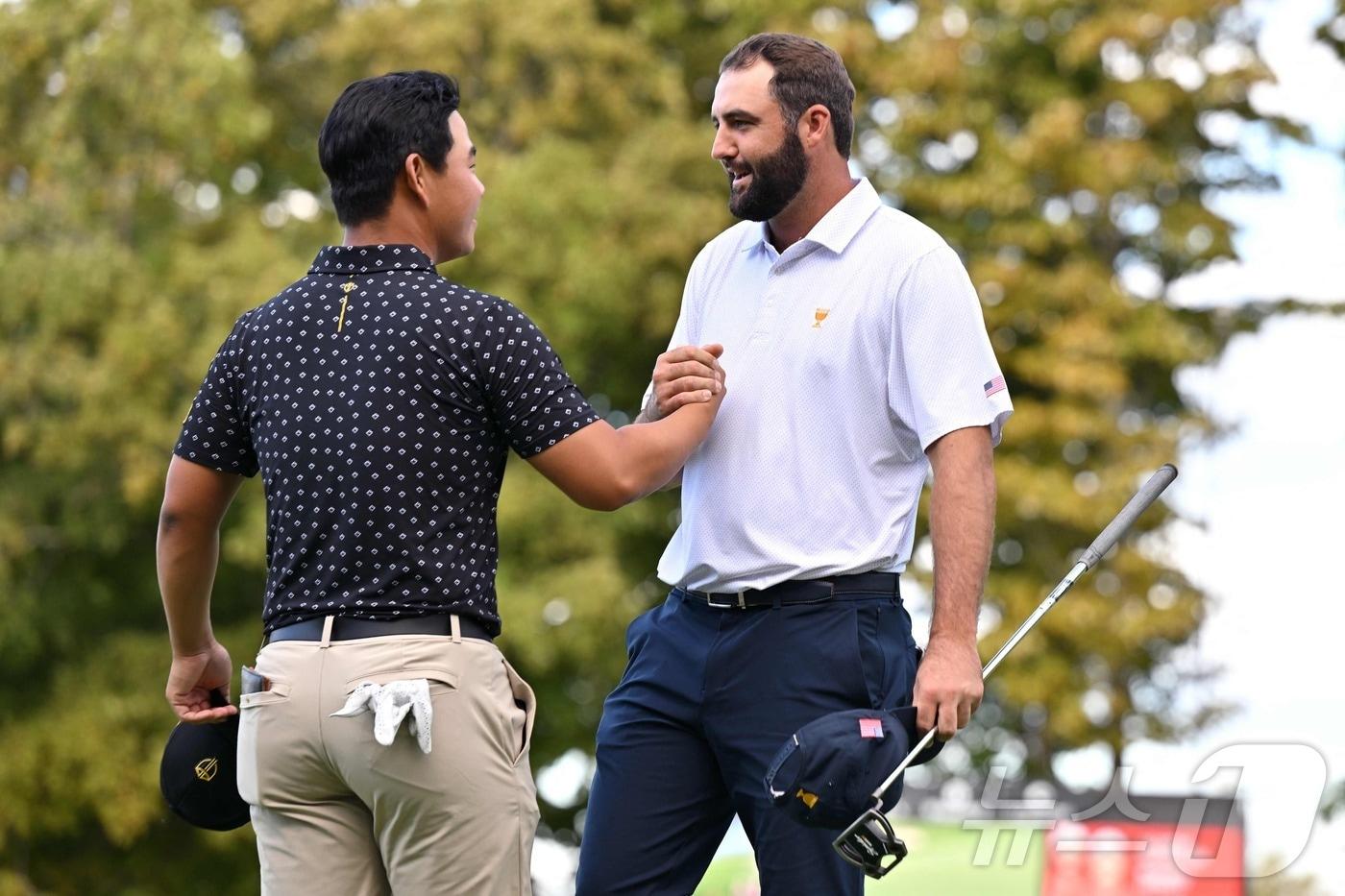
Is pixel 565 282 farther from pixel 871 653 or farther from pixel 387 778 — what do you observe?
pixel 387 778

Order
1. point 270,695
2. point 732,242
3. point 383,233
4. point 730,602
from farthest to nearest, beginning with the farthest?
point 732,242 → point 730,602 → point 383,233 → point 270,695

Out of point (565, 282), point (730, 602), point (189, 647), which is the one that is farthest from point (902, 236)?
point (565, 282)

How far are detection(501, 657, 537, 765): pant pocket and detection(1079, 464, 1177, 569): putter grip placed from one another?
105cm

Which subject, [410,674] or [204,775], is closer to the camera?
[410,674]

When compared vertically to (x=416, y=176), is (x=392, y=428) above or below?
below

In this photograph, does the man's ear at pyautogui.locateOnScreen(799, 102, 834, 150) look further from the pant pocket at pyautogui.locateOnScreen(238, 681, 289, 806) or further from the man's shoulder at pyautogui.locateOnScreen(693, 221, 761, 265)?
the pant pocket at pyautogui.locateOnScreen(238, 681, 289, 806)

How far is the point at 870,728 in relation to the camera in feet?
11.7

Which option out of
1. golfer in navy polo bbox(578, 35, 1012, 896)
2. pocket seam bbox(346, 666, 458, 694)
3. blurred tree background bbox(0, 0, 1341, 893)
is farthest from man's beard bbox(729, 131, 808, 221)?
blurred tree background bbox(0, 0, 1341, 893)

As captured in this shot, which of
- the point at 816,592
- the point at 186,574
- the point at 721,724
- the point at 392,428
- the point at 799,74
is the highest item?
the point at 799,74

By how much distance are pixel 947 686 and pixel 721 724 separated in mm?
473

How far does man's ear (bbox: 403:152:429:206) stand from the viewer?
344cm

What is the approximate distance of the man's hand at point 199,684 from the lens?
3707 mm

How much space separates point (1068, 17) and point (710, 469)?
14.6 m

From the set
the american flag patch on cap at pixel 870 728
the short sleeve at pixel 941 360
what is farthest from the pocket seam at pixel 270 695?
the short sleeve at pixel 941 360
